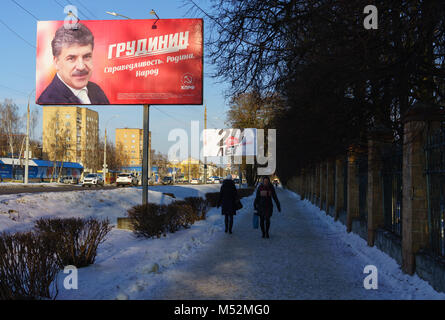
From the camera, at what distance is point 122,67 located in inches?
690

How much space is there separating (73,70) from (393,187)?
558 inches

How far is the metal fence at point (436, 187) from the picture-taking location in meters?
6.08

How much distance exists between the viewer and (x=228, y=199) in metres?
13.5

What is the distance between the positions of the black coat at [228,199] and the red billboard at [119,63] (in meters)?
5.03

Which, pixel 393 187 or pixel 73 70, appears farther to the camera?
pixel 73 70

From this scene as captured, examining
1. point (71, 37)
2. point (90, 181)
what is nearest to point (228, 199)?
point (71, 37)

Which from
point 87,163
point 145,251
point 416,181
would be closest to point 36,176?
point 87,163

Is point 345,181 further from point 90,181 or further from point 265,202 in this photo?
point 90,181

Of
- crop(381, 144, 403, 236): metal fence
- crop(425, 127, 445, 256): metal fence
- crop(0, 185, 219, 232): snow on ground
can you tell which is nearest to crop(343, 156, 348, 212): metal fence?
crop(381, 144, 403, 236): metal fence

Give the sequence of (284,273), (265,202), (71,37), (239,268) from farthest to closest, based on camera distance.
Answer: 1. (71,37)
2. (265,202)
3. (239,268)
4. (284,273)

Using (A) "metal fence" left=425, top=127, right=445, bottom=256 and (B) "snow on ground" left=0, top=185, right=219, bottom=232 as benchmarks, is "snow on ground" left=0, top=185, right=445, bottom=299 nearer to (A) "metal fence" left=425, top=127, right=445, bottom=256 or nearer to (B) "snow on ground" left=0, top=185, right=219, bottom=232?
(B) "snow on ground" left=0, top=185, right=219, bottom=232

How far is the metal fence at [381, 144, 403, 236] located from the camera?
8.34 m

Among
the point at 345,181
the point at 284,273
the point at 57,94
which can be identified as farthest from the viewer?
the point at 57,94
